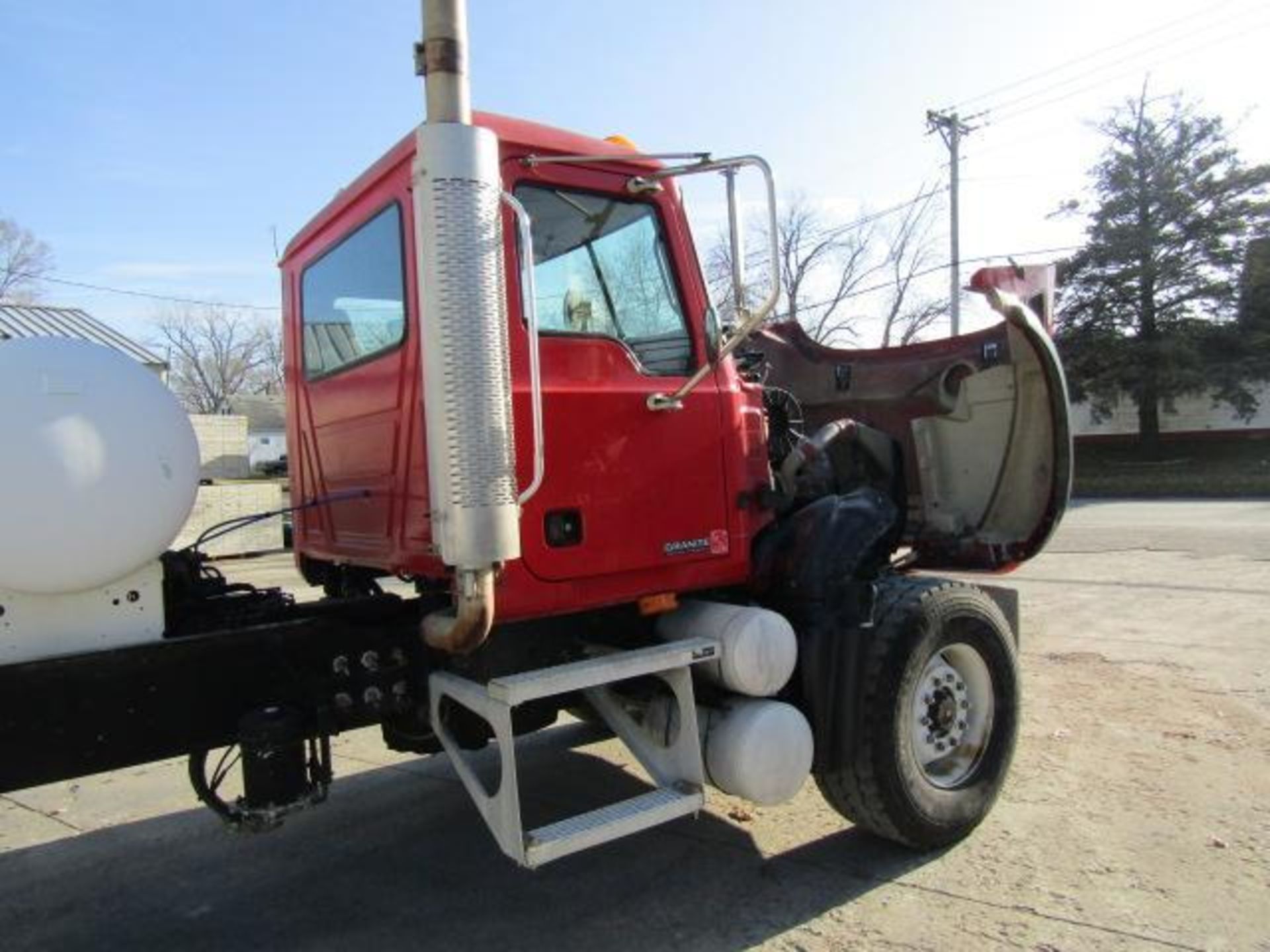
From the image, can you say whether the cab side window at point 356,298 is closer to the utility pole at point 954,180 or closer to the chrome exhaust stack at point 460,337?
the chrome exhaust stack at point 460,337

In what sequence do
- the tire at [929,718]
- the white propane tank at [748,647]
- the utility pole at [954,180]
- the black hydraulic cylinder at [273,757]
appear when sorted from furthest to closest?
the utility pole at [954,180] < the tire at [929,718] < the white propane tank at [748,647] < the black hydraulic cylinder at [273,757]

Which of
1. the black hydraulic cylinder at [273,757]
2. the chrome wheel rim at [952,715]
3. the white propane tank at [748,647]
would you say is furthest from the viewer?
the chrome wheel rim at [952,715]

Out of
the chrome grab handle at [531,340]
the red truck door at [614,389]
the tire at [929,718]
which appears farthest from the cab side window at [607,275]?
the tire at [929,718]

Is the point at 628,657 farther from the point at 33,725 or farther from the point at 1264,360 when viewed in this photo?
the point at 1264,360

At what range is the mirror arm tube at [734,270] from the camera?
10.5 ft

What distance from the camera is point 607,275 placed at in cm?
370

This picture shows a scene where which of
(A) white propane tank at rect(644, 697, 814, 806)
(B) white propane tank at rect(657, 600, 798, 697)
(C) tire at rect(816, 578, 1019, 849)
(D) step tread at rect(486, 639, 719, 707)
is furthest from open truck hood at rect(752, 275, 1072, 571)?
(D) step tread at rect(486, 639, 719, 707)

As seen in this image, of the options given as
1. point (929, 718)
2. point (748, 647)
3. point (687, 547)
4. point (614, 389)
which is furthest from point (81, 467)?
point (929, 718)

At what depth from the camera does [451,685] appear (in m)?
3.49

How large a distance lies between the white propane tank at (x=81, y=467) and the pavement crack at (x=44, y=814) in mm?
2585

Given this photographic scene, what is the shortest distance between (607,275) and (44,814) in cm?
397

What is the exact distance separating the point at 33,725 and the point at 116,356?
1081 mm

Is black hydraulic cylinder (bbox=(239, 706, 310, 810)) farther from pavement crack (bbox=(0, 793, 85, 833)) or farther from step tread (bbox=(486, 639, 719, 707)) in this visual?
pavement crack (bbox=(0, 793, 85, 833))

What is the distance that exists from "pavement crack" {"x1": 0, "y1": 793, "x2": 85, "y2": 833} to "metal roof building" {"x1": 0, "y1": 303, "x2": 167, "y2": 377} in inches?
361
